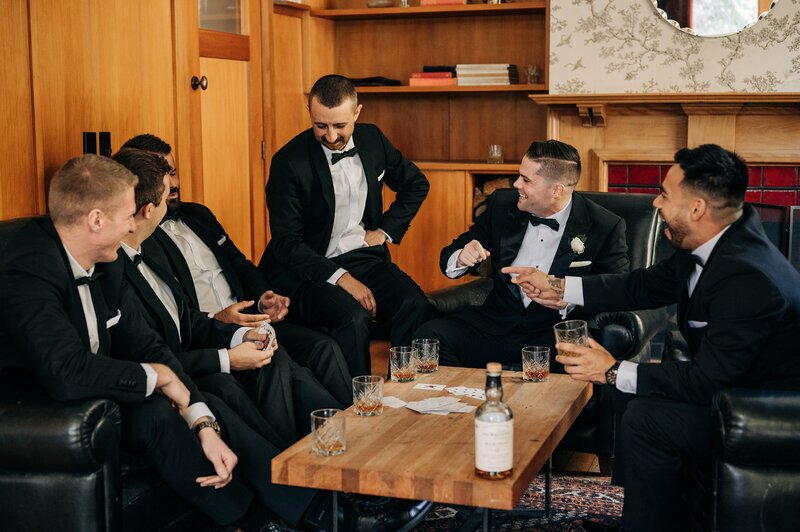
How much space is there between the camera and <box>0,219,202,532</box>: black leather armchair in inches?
94.1

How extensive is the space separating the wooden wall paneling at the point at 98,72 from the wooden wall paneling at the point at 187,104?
0.14 ft

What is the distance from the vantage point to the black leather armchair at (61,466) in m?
2.39

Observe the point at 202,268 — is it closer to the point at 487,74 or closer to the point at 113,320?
the point at 113,320

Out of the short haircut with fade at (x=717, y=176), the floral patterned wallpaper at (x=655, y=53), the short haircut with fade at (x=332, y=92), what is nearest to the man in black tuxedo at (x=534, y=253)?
the short haircut with fade at (x=332, y=92)

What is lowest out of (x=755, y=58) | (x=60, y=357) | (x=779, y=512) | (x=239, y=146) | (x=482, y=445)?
(x=779, y=512)

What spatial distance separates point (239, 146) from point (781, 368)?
136 inches

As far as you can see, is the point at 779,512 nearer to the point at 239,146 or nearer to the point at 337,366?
the point at 337,366

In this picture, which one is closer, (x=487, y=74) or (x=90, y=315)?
(x=90, y=315)

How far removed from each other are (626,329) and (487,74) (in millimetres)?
2896

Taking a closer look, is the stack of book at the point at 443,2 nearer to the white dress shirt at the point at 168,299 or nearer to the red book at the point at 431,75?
the red book at the point at 431,75

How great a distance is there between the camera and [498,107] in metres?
6.38

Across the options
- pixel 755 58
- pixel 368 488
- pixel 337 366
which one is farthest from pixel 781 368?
pixel 755 58

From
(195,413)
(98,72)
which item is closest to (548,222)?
(195,413)

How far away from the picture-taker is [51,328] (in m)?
2.47
